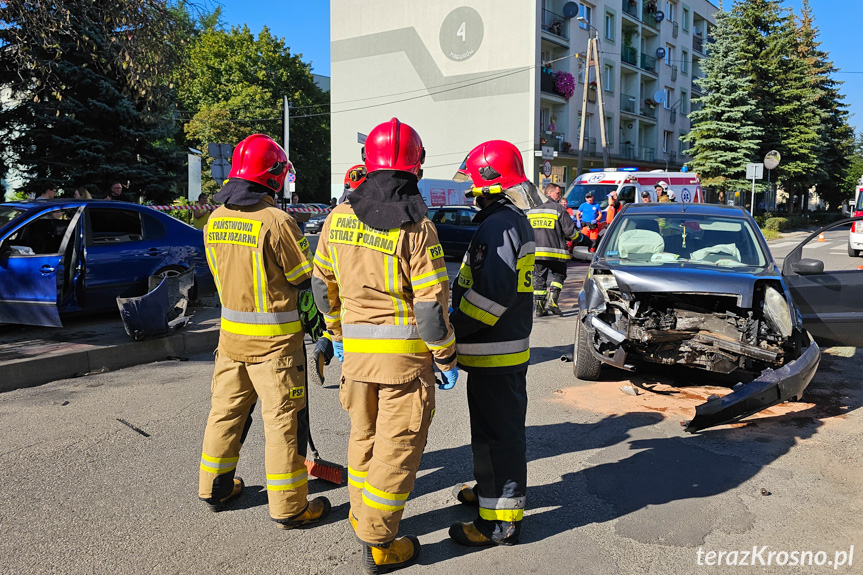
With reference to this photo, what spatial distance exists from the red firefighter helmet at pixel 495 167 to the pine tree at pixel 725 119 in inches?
1302

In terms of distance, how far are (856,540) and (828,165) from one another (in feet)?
159

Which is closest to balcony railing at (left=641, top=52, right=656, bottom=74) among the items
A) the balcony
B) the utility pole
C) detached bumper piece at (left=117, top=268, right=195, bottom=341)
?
the balcony

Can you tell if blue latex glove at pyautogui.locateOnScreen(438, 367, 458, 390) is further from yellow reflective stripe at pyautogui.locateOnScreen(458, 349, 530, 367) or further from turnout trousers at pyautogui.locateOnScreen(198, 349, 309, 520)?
turnout trousers at pyautogui.locateOnScreen(198, 349, 309, 520)

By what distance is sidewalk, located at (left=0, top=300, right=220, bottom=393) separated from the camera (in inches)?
243

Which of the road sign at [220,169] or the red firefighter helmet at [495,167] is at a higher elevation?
the road sign at [220,169]

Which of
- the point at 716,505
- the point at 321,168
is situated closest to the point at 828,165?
the point at 321,168

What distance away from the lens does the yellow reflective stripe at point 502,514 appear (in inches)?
127

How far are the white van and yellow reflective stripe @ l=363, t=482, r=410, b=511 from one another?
17.0 metres

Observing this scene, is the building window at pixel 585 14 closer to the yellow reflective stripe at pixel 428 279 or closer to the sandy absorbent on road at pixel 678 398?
the sandy absorbent on road at pixel 678 398

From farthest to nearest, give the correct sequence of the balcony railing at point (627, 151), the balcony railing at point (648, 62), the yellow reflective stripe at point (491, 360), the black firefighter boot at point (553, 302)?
the balcony railing at point (648, 62) < the balcony railing at point (627, 151) < the black firefighter boot at point (553, 302) < the yellow reflective stripe at point (491, 360)

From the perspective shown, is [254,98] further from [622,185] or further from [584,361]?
[584,361]

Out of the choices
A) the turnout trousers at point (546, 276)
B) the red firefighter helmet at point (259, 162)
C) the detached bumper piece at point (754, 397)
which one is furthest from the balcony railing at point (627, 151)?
the red firefighter helmet at point (259, 162)

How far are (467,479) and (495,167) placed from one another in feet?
6.20

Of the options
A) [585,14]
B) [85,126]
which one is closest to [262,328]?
[85,126]
